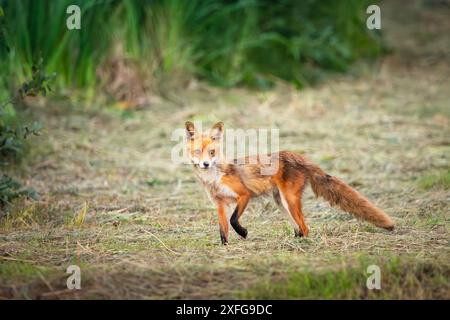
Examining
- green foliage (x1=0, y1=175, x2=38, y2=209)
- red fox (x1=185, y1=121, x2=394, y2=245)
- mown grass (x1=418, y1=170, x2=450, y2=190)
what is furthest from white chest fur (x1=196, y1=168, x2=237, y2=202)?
mown grass (x1=418, y1=170, x2=450, y2=190)

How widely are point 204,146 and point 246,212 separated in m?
1.23

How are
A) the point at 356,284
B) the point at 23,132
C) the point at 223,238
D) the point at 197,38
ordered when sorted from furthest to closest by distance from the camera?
the point at 197,38, the point at 23,132, the point at 223,238, the point at 356,284

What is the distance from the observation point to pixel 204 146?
511 cm

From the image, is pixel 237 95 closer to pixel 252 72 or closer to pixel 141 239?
pixel 252 72

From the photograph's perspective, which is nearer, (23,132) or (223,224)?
(223,224)

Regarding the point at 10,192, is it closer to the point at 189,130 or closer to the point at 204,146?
the point at 189,130

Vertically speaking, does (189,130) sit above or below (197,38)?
below

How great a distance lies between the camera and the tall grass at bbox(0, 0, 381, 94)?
8656mm

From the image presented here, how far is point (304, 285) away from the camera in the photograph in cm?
431

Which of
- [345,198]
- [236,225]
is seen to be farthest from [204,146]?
[345,198]

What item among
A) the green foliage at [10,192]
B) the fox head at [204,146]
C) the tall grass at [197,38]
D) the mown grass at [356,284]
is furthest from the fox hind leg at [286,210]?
the tall grass at [197,38]

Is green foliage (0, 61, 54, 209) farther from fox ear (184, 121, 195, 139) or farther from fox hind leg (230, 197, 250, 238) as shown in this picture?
fox hind leg (230, 197, 250, 238)

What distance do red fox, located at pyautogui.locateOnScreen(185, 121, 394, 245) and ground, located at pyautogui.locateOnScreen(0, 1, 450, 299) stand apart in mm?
150
